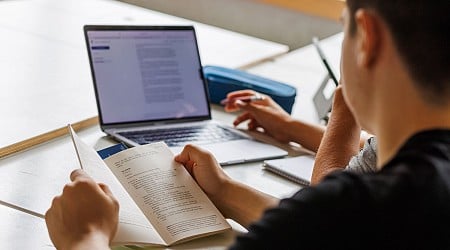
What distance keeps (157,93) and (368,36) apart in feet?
3.00

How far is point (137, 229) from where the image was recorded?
1.25 m

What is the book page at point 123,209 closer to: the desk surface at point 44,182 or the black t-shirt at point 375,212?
the desk surface at point 44,182

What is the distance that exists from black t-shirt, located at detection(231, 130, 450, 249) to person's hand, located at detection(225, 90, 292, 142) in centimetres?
94

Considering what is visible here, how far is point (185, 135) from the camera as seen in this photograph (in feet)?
5.70

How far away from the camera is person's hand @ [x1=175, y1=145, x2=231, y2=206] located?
1403mm

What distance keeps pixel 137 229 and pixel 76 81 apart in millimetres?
809

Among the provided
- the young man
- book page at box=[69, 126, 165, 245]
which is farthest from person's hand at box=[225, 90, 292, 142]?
the young man

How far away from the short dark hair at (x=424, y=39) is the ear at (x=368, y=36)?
0.5 inches

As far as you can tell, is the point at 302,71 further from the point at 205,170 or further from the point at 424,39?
the point at 424,39

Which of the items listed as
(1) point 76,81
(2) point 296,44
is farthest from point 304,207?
(2) point 296,44

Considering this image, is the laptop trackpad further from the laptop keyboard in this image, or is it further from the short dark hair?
the short dark hair

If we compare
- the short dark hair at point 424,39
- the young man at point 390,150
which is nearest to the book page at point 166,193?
the young man at point 390,150

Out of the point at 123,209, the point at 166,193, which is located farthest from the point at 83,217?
the point at 166,193

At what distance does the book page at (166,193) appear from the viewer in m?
1.30
